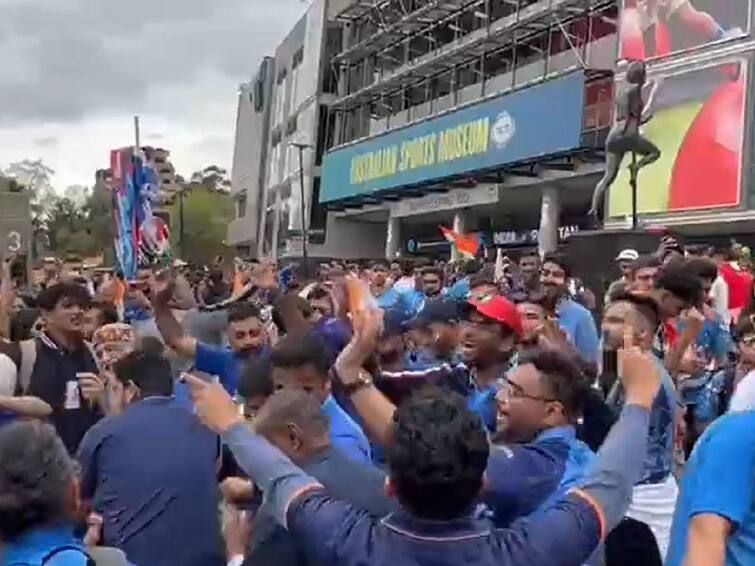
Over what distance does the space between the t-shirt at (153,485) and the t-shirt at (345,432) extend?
2.46 ft

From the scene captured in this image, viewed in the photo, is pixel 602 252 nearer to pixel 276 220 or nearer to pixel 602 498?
pixel 602 498

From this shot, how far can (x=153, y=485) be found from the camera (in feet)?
15.9

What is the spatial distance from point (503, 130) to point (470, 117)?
3.21 metres

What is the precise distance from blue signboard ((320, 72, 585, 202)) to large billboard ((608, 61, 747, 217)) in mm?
3442

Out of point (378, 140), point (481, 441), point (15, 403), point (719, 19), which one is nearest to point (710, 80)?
point (719, 19)

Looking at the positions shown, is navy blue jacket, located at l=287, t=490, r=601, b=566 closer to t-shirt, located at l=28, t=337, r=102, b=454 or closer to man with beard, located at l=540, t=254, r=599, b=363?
t-shirt, located at l=28, t=337, r=102, b=454

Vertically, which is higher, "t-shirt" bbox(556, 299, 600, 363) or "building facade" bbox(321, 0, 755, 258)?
"building facade" bbox(321, 0, 755, 258)

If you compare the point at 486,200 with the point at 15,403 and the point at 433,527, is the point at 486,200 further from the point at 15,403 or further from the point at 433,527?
the point at 433,527

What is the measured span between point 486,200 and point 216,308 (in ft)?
108

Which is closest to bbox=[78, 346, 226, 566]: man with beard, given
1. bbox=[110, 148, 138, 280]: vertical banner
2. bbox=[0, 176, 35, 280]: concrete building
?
bbox=[110, 148, 138, 280]: vertical banner

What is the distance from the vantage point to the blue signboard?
1344 inches

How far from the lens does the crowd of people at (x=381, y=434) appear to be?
2.88 m

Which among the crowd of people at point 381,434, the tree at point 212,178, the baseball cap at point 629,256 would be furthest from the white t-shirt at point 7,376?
the tree at point 212,178

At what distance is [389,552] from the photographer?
2.79 meters
